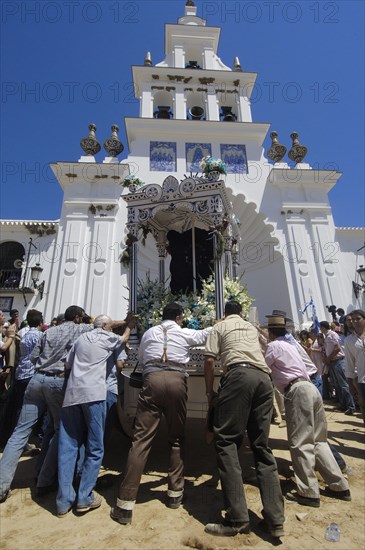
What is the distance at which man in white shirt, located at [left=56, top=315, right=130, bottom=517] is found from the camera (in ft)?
9.21

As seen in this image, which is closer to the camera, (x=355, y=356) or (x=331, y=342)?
(x=355, y=356)

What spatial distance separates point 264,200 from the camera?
1344 cm

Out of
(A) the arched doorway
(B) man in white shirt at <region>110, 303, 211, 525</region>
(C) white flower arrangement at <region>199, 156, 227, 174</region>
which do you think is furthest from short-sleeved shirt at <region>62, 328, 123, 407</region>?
(C) white flower arrangement at <region>199, 156, 227, 174</region>

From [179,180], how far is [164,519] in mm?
10264

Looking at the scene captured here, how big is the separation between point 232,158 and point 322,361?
34.1 feet

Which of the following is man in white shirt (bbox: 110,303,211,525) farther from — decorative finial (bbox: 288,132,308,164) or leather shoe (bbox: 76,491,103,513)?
decorative finial (bbox: 288,132,308,164)

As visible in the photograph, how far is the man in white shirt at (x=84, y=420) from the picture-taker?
281 centimetres

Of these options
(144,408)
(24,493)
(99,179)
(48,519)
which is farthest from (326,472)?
(99,179)

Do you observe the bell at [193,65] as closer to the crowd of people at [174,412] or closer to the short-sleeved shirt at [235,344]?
the crowd of people at [174,412]

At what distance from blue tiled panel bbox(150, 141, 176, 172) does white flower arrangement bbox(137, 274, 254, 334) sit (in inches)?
371

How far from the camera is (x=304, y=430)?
306 cm

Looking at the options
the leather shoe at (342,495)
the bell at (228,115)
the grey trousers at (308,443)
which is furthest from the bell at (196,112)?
the leather shoe at (342,495)

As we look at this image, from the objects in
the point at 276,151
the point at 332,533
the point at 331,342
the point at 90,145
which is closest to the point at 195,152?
the point at 276,151

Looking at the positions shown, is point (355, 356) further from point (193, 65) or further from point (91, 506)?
point (193, 65)
